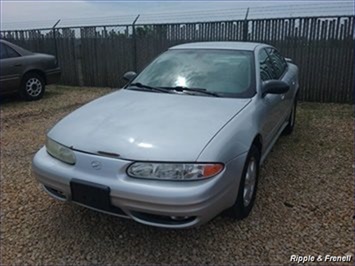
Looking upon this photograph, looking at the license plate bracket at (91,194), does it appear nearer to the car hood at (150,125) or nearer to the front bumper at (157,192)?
the front bumper at (157,192)

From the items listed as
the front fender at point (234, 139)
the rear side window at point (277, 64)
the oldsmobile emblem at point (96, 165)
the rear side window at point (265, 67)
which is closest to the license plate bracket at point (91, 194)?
the oldsmobile emblem at point (96, 165)

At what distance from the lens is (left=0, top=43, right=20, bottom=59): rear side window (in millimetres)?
8039

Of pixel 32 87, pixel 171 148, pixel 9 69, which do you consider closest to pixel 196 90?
pixel 171 148

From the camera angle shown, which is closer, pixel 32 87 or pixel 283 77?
pixel 283 77

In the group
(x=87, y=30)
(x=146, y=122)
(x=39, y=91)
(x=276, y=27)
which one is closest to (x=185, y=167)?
(x=146, y=122)

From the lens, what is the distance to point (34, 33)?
11.5m

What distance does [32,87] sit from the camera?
8594 millimetres

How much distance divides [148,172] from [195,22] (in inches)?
288

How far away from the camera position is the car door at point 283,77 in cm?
450

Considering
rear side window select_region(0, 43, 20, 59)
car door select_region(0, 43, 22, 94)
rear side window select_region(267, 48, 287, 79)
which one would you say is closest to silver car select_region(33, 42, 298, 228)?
rear side window select_region(267, 48, 287, 79)

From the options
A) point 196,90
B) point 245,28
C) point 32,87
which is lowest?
point 32,87

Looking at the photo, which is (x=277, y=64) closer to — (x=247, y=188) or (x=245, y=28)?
(x=247, y=188)

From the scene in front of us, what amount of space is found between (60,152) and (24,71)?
6320 millimetres

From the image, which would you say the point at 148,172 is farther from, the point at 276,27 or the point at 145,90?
the point at 276,27
